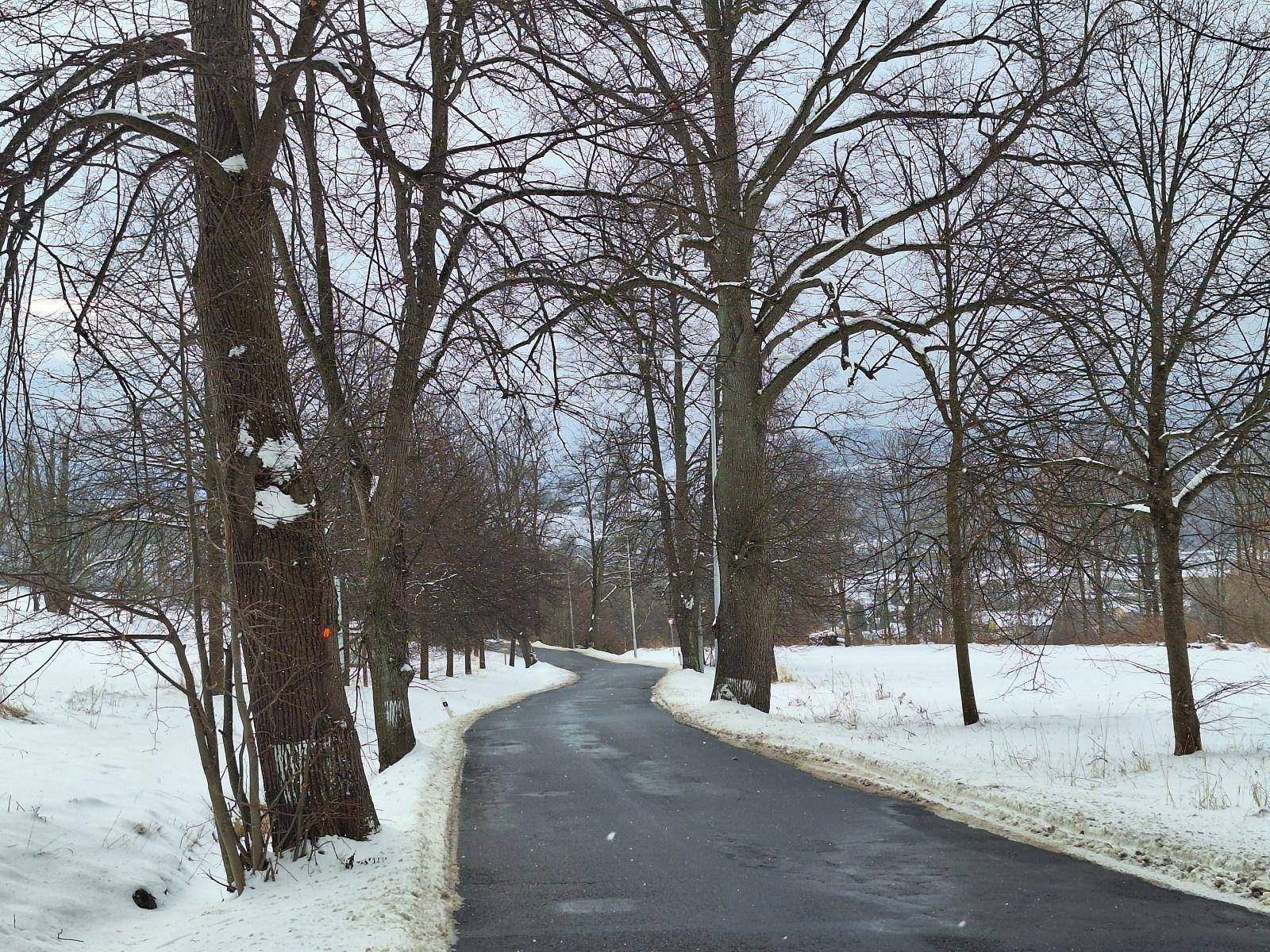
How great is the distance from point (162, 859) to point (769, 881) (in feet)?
18.3

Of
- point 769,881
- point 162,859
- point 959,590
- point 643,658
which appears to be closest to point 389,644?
point 162,859

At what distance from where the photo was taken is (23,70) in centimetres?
521

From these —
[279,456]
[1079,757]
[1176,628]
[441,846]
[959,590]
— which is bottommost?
[441,846]

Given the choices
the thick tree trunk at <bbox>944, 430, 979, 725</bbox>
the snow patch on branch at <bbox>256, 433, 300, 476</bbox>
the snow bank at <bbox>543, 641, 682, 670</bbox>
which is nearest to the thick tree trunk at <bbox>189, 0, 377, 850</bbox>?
the snow patch on branch at <bbox>256, 433, 300, 476</bbox>

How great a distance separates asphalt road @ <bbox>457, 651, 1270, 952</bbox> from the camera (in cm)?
506

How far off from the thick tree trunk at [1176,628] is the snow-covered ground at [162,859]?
7.31m

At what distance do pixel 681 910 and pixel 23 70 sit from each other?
6.20 metres

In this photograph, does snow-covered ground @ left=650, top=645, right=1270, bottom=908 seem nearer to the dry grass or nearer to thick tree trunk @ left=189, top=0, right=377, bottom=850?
thick tree trunk @ left=189, top=0, right=377, bottom=850

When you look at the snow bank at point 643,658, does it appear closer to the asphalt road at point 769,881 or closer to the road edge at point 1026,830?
the road edge at point 1026,830

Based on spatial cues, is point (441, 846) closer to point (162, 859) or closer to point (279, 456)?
point (162, 859)

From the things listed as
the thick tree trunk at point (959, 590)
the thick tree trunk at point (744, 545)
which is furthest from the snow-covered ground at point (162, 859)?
the thick tree trunk at point (959, 590)

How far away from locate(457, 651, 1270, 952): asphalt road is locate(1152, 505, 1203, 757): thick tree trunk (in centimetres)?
316

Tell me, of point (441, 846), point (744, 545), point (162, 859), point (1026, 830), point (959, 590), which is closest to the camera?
point (1026, 830)

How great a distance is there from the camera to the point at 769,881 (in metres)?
6.34
